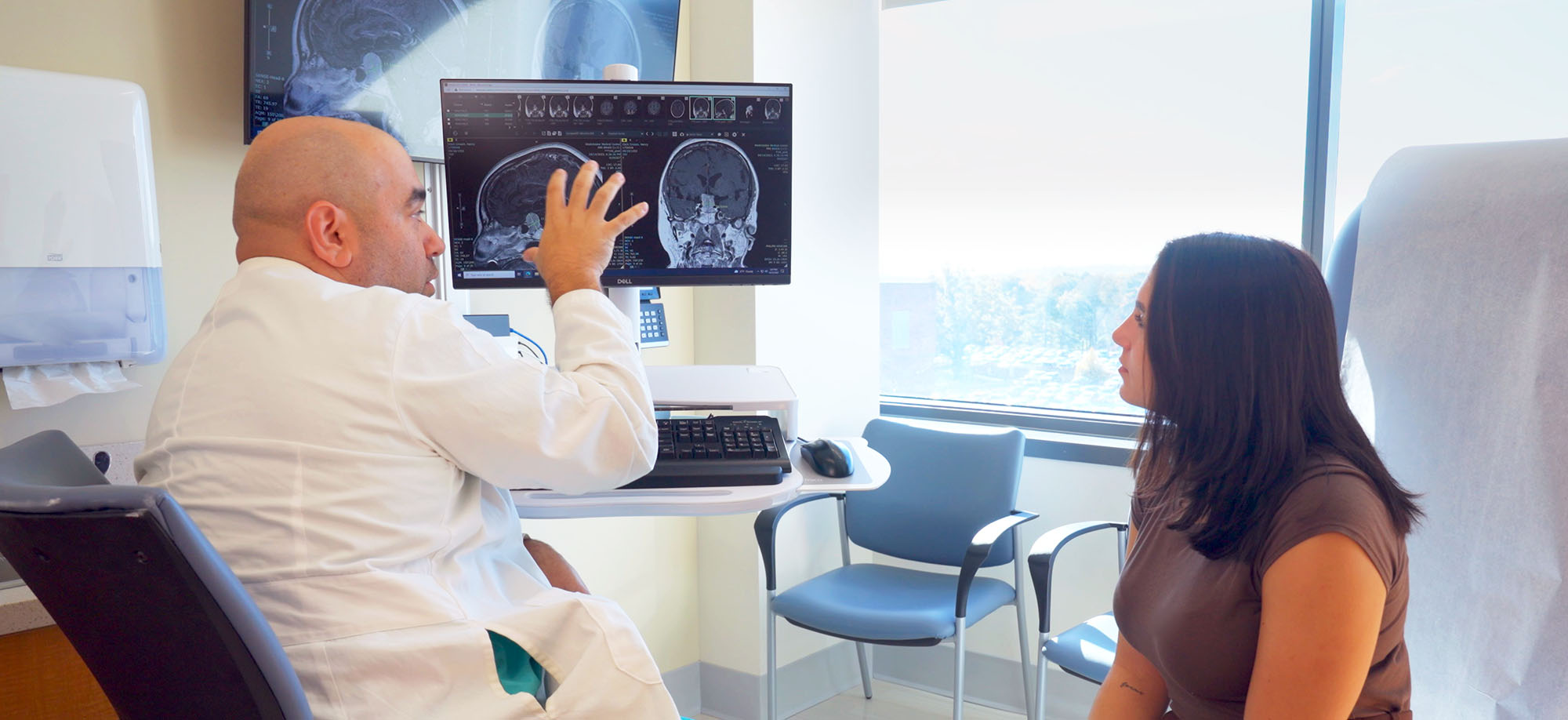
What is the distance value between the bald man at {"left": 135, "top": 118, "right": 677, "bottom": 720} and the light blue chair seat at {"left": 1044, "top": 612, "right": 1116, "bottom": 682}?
120 cm

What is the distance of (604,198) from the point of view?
141 centimetres

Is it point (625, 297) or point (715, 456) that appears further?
point (625, 297)

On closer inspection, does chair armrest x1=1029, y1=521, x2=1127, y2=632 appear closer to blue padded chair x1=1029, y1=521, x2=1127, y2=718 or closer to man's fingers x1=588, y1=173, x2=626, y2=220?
blue padded chair x1=1029, y1=521, x2=1127, y2=718

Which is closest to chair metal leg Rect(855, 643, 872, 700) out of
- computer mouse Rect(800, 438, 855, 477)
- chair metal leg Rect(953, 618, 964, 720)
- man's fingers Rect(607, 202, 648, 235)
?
chair metal leg Rect(953, 618, 964, 720)

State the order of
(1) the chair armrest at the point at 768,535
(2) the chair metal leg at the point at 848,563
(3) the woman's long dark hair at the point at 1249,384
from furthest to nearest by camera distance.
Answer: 1. (2) the chair metal leg at the point at 848,563
2. (1) the chair armrest at the point at 768,535
3. (3) the woman's long dark hair at the point at 1249,384

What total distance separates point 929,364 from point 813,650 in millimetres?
942

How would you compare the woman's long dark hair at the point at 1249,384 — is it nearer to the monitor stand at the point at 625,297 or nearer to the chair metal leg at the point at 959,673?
the monitor stand at the point at 625,297

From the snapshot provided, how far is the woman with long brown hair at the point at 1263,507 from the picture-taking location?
109 centimetres

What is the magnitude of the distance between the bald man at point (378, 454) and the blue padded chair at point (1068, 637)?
3.97 feet

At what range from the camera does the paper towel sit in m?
1.62

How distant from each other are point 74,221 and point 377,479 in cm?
93

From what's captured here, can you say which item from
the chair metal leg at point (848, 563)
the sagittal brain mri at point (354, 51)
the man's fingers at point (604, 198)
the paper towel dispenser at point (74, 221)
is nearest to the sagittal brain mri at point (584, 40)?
the sagittal brain mri at point (354, 51)

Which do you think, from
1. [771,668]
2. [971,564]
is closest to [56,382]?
[771,668]

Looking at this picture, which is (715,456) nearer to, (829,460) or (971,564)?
(829,460)
